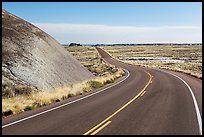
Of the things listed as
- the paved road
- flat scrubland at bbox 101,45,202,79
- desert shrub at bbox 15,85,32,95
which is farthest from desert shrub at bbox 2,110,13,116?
flat scrubland at bbox 101,45,202,79

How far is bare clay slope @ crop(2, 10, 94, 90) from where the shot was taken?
1833cm

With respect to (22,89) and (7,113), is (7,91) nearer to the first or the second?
(22,89)

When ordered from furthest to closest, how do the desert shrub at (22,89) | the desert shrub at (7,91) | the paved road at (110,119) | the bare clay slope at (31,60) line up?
1. the bare clay slope at (31,60)
2. the desert shrub at (22,89)
3. the desert shrub at (7,91)
4. the paved road at (110,119)

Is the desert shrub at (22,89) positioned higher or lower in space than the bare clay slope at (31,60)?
lower

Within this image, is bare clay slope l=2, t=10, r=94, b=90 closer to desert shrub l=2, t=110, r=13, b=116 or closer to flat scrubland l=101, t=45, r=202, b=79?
desert shrub l=2, t=110, r=13, b=116

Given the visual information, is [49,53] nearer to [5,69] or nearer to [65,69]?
[65,69]

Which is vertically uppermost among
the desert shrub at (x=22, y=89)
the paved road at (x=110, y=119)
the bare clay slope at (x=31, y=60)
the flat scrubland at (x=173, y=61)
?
the bare clay slope at (x=31, y=60)

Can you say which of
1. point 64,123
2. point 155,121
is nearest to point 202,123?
point 155,121

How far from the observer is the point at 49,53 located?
2375 cm

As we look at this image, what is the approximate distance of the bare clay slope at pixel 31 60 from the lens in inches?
722

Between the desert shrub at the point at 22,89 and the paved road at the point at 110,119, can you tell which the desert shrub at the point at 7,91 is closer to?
the desert shrub at the point at 22,89

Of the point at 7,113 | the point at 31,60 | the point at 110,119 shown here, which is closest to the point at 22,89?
the point at 31,60

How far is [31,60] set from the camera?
2036cm

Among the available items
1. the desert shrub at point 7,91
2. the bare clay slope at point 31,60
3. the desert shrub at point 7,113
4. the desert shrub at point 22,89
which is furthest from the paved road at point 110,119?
the bare clay slope at point 31,60
